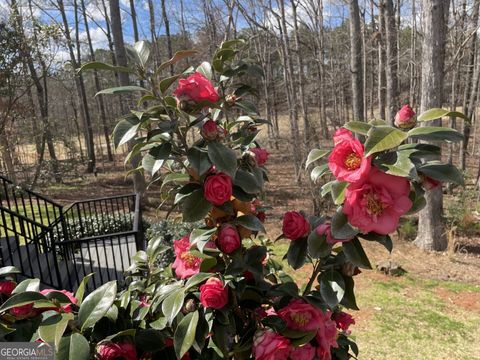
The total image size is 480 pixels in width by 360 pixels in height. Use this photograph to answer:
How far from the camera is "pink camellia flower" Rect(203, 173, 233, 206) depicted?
2.89ft

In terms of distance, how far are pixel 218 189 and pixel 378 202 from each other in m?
0.37

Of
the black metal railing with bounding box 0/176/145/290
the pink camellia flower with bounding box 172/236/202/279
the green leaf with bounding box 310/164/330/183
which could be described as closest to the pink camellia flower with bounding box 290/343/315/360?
the pink camellia flower with bounding box 172/236/202/279

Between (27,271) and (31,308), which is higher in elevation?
(31,308)

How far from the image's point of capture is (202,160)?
35.0 inches

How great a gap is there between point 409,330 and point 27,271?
4.72 metres

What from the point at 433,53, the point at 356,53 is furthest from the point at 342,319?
the point at 356,53

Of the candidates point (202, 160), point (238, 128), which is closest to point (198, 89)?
point (202, 160)

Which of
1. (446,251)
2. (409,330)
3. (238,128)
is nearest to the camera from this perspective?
(238,128)

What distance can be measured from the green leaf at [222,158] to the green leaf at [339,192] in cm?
25

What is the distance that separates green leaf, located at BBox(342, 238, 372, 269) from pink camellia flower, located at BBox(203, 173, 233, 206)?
12.9 inches

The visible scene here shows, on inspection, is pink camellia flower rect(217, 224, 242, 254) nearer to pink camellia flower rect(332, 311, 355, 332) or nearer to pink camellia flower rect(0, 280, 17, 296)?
pink camellia flower rect(332, 311, 355, 332)

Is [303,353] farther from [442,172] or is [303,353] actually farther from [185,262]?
[442,172]

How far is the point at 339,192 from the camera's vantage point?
33.2 inches

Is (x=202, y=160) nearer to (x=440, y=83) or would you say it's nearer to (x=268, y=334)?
(x=268, y=334)
